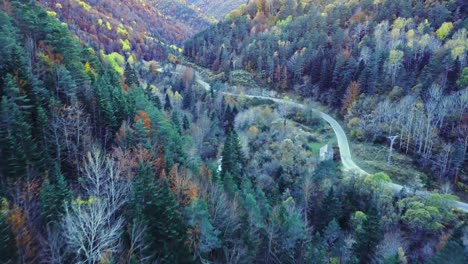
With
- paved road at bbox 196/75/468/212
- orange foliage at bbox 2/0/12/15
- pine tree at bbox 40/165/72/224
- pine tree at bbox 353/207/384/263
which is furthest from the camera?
paved road at bbox 196/75/468/212

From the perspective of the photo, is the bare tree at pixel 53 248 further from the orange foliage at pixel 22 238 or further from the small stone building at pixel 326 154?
the small stone building at pixel 326 154

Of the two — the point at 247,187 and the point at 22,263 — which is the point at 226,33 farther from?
the point at 22,263

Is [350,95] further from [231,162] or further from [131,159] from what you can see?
[131,159]

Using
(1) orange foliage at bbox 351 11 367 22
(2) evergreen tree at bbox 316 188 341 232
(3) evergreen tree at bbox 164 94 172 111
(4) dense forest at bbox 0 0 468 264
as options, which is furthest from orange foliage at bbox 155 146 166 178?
(1) orange foliage at bbox 351 11 367 22

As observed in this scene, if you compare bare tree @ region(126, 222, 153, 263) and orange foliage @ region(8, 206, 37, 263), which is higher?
orange foliage @ region(8, 206, 37, 263)

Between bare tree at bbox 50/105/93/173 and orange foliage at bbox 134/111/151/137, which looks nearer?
bare tree at bbox 50/105/93/173

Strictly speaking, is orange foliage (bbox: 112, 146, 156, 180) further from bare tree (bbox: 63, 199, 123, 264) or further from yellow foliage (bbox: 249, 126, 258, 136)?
yellow foliage (bbox: 249, 126, 258, 136)

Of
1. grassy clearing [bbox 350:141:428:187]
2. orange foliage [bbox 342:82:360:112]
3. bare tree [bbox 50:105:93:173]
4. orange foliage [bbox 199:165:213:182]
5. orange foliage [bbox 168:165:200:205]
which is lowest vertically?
grassy clearing [bbox 350:141:428:187]

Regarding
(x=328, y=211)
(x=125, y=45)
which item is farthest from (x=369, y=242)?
(x=125, y=45)

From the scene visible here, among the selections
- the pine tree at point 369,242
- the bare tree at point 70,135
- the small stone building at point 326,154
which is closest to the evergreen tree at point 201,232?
the bare tree at point 70,135
